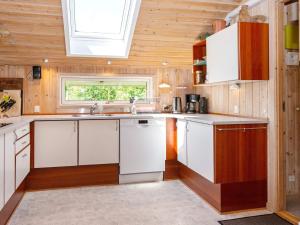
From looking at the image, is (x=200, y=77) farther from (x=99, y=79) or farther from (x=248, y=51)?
(x=99, y=79)

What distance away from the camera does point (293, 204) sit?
2803 millimetres

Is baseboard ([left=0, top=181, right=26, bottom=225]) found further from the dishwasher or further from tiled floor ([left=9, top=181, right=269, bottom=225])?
the dishwasher

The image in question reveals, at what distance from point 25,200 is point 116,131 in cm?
→ 137

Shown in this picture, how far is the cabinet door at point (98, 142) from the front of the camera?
3.53 meters

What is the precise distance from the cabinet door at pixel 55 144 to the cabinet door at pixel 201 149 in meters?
1.52

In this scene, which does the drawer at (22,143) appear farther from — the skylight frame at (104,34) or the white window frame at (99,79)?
the skylight frame at (104,34)

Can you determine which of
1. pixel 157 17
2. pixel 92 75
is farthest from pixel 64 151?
pixel 157 17

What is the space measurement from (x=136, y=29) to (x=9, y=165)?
7.22 feet

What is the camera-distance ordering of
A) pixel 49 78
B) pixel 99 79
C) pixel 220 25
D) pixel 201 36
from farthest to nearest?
pixel 99 79 < pixel 49 78 < pixel 201 36 < pixel 220 25

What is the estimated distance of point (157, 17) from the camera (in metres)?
3.32

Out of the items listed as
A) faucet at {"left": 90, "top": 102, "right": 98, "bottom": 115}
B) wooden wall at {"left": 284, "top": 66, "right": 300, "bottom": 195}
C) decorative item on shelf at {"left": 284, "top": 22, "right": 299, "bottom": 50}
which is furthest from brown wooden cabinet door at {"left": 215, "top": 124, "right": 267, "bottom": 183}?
faucet at {"left": 90, "top": 102, "right": 98, "bottom": 115}

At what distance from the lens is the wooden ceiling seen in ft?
9.87

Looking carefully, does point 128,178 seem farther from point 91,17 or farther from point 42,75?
point 91,17

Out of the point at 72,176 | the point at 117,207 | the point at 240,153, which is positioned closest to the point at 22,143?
the point at 72,176
